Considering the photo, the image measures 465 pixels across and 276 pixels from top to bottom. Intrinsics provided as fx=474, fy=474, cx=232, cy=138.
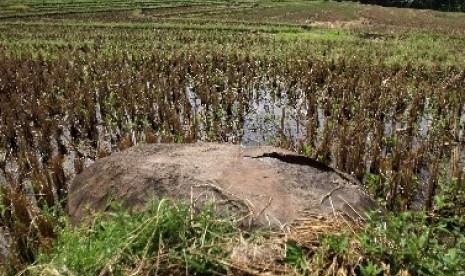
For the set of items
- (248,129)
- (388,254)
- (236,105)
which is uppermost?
(388,254)

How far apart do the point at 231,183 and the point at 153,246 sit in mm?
978

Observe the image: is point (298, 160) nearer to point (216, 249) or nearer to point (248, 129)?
point (216, 249)

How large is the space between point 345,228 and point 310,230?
0.23 metres

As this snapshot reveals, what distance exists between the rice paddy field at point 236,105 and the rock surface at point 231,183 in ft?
1.88

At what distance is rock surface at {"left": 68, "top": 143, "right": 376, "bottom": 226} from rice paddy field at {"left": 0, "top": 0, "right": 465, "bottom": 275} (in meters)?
0.57

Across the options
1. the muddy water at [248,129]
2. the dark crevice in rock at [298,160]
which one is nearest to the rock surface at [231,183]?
the dark crevice in rock at [298,160]

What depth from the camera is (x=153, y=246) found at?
2982mm

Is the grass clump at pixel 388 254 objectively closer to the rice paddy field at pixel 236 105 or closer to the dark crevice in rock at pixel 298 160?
the rice paddy field at pixel 236 105

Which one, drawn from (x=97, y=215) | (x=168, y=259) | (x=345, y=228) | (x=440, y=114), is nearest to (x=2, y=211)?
(x=97, y=215)

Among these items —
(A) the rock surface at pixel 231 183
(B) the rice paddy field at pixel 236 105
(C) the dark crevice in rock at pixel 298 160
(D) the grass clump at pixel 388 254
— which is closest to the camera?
(D) the grass clump at pixel 388 254

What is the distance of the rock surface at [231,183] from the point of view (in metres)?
3.54

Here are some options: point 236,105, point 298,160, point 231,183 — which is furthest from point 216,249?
point 236,105

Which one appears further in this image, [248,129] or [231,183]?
[248,129]

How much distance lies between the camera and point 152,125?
828 cm
